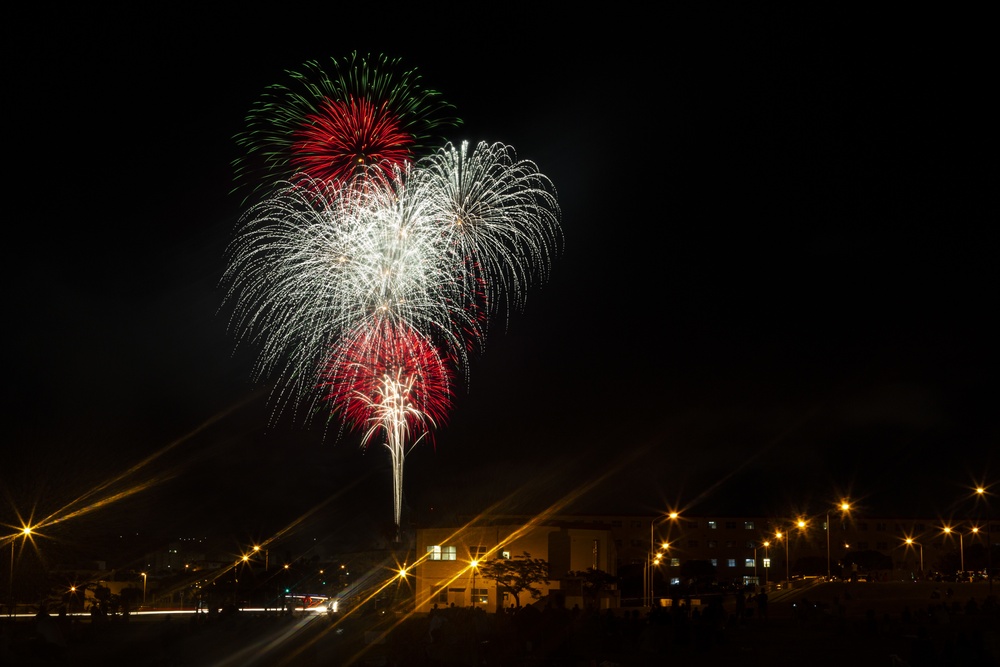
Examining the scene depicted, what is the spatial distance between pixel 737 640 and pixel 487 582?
67.3ft

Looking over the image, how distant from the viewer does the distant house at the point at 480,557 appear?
150 ft

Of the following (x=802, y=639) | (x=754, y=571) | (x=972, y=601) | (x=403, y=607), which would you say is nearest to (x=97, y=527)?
(x=403, y=607)

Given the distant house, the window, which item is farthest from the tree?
the window

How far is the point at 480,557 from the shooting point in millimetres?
46781

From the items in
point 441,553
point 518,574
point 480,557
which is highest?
point 441,553

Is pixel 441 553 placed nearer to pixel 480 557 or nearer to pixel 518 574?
pixel 480 557

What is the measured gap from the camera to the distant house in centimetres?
4584

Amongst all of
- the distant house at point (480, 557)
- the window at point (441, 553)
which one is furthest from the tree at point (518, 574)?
the window at point (441, 553)

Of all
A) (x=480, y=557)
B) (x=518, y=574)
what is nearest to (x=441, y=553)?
(x=480, y=557)

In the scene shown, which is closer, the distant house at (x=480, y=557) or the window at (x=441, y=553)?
the distant house at (x=480, y=557)

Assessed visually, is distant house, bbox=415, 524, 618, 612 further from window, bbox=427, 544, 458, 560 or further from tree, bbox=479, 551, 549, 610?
tree, bbox=479, 551, 549, 610

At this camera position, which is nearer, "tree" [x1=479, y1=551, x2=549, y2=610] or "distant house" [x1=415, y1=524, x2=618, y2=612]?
"tree" [x1=479, y1=551, x2=549, y2=610]

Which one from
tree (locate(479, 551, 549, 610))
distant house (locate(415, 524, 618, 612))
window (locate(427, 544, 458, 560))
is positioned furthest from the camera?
window (locate(427, 544, 458, 560))

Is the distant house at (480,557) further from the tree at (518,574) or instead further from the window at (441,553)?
the tree at (518,574)
